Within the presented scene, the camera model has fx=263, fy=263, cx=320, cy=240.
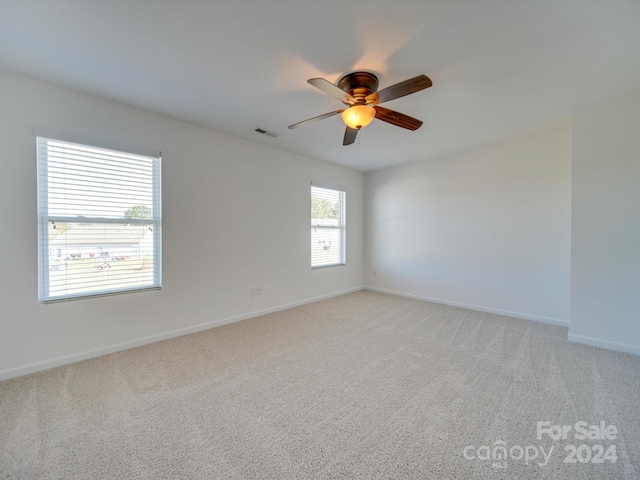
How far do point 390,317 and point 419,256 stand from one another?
59.8 inches

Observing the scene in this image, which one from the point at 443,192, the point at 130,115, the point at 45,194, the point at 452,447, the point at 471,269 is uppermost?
the point at 130,115

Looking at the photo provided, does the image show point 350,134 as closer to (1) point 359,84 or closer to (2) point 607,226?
(1) point 359,84

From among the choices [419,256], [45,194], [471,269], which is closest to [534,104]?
[471,269]

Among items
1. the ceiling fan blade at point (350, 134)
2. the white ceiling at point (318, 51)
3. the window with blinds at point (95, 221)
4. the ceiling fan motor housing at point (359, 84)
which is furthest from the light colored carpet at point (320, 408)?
the white ceiling at point (318, 51)

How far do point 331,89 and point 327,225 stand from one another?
315 cm

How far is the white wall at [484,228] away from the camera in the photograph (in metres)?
3.45

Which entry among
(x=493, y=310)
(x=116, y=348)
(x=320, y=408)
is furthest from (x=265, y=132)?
(x=493, y=310)

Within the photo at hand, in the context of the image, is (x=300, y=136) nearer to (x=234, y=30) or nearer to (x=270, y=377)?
(x=234, y=30)

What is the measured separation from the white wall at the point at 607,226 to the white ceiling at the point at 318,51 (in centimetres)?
29

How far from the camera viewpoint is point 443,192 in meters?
4.46

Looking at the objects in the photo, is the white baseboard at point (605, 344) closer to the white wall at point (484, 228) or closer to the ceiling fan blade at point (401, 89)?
the white wall at point (484, 228)

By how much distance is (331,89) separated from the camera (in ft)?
6.29

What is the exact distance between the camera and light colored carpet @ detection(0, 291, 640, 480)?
1396 millimetres

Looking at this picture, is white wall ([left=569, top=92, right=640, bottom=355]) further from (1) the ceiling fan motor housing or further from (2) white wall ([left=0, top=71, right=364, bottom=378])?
(2) white wall ([left=0, top=71, right=364, bottom=378])
